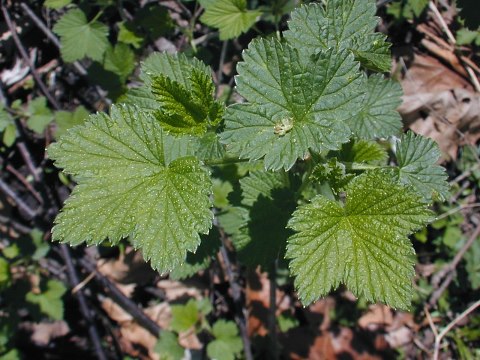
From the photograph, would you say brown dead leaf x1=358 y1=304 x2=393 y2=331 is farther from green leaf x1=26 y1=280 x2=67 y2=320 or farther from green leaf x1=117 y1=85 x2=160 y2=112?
green leaf x1=117 y1=85 x2=160 y2=112

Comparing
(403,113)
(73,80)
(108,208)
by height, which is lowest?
(403,113)

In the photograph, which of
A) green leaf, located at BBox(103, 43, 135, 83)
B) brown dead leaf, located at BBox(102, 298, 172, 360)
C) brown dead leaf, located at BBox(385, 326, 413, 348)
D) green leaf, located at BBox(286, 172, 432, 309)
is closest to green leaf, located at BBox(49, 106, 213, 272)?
Answer: green leaf, located at BBox(286, 172, 432, 309)

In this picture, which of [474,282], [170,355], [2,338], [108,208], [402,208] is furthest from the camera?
[474,282]

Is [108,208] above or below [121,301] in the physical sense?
above

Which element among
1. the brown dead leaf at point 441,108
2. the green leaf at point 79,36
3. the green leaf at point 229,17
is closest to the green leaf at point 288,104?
the green leaf at point 229,17

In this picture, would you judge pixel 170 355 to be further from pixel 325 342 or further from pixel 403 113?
pixel 403 113

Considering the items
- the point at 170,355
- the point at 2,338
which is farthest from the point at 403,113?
the point at 2,338

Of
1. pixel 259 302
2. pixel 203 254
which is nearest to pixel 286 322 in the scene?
pixel 259 302
